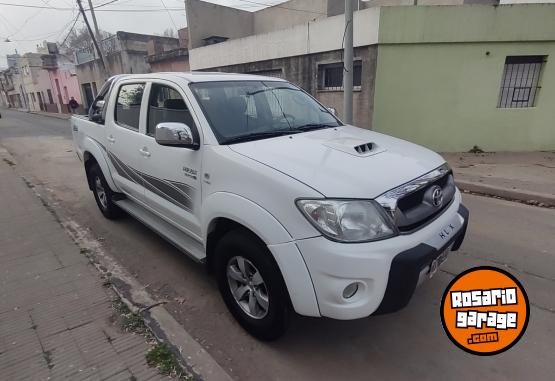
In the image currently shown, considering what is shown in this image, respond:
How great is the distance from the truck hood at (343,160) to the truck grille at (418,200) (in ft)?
0.16

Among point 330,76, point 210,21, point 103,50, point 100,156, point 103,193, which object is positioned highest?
point 210,21

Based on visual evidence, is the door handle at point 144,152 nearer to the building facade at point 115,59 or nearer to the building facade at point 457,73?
the building facade at point 457,73

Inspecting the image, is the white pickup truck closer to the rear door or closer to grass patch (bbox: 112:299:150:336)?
the rear door

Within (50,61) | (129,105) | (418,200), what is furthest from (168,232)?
(50,61)

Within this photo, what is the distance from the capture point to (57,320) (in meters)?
2.66

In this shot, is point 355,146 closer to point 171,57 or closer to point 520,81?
point 520,81

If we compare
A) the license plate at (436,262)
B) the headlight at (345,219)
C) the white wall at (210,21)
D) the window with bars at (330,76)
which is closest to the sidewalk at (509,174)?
the window with bars at (330,76)

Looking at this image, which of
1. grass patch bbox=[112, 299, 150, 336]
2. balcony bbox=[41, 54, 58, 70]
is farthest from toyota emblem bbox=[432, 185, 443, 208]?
balcony bbox=[41, 54, 58, 70]

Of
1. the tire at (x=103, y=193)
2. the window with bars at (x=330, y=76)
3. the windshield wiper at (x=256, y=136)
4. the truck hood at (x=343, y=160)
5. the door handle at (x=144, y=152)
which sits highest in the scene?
the window with bars at (x=330, y=76)

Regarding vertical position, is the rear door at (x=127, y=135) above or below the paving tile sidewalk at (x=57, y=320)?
above

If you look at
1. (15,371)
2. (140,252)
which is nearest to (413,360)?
(15,371)

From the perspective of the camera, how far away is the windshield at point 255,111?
2.71 m

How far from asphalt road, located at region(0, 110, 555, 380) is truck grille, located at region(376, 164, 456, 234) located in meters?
0.93

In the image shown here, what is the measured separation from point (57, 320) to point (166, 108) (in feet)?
6.38
